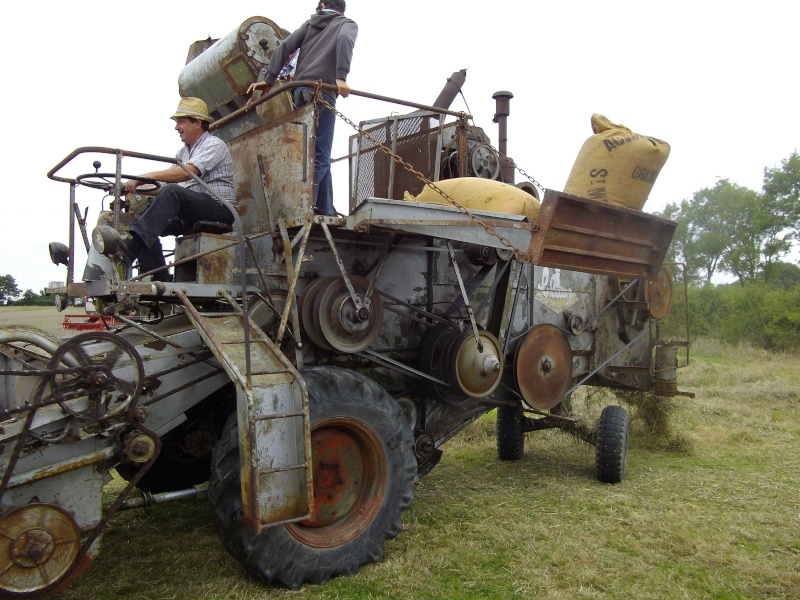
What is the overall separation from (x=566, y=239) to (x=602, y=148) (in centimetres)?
88

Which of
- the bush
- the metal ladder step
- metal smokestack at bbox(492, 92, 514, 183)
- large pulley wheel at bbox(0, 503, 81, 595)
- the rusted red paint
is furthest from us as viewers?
the bush

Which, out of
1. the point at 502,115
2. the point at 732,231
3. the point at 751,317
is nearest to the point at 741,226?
the point at 732,231

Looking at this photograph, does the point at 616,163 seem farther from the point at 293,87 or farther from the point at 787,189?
the point at 787,189

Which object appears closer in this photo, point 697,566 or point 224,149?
point 697,566

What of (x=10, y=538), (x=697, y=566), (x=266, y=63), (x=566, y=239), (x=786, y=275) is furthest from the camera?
(x=786, y=275)

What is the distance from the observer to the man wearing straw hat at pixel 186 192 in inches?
186

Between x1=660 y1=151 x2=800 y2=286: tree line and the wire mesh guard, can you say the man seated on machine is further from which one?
x1=660 y1=151 x2=800 y2=286: tree line

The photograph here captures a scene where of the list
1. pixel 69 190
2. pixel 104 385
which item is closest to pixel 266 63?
pixel 69 190

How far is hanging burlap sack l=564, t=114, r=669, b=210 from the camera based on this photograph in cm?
583

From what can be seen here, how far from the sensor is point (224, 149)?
5281mm

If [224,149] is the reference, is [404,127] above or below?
above

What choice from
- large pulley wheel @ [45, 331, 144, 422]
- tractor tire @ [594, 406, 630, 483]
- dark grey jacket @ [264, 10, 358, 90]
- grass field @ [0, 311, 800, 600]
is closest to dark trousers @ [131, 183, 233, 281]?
large pulley wheel @ [45, 331, 144, 422]

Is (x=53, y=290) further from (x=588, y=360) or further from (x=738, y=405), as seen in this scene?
(x=738, y=405)

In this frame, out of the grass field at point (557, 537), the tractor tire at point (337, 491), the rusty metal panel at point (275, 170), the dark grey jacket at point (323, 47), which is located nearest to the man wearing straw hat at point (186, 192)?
the rusty metal panel at point (275, 170)
